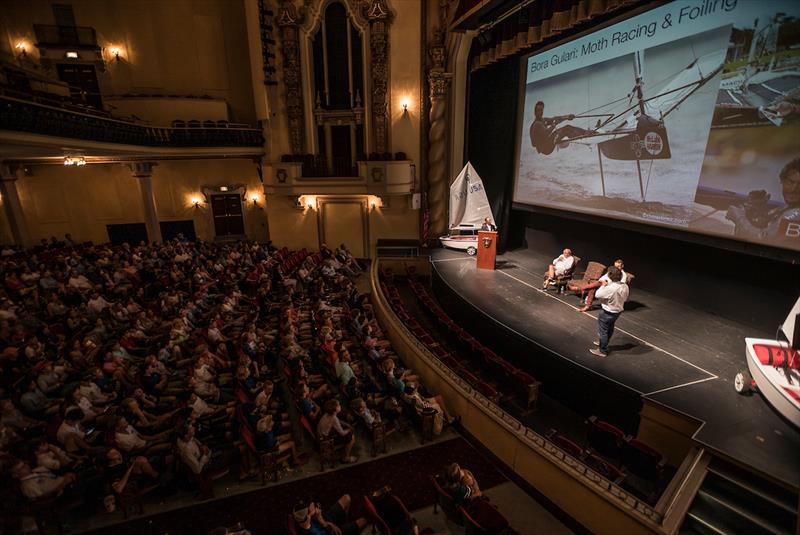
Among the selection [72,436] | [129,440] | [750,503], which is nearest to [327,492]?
[129,440]

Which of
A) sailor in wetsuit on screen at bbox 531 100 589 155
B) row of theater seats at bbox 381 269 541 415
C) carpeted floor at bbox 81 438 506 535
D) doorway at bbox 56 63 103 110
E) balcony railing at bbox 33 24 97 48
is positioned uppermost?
balcony railing at bbox 33 24 97 48

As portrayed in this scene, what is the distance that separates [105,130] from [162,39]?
7802 millimetres

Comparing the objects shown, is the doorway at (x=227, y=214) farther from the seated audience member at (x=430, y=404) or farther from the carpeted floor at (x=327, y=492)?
the carpeted floor at (x=327, y=492)

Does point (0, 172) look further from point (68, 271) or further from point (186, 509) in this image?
point (186, 509)

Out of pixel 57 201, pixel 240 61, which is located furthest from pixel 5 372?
pixel 240 61

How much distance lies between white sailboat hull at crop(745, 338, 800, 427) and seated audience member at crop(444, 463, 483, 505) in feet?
12.3

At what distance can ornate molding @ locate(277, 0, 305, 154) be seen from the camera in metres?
13.3

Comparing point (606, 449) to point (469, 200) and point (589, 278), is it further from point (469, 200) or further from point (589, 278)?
point (469, 200)

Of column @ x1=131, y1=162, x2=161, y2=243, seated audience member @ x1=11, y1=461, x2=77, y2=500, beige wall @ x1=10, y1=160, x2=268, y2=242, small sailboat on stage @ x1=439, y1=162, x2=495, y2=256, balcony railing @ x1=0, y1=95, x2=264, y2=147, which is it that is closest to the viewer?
seated audience member @ x1=11, y1=461, x2=77, y2=500

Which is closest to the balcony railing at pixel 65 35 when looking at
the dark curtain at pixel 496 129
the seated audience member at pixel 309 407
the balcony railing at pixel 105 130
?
the balcony railing at pixel 105 130

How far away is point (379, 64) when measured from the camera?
13.4 meters

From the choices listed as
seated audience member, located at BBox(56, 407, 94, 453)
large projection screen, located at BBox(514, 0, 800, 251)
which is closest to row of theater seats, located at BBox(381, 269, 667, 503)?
large projection screen, located at BBox(514, 0, 800, 251)

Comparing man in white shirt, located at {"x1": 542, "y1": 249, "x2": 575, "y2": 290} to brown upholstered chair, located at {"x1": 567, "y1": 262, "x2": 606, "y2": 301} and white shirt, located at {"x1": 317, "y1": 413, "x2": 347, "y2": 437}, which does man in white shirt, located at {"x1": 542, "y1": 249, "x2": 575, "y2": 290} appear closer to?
brown upholstered chair, located at {"x1": 567, "y1": 262, "x2": 606, "y2": 301}

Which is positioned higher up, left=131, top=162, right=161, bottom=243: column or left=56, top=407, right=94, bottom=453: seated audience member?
left=131, top=162, right=161, bottom=243: column
